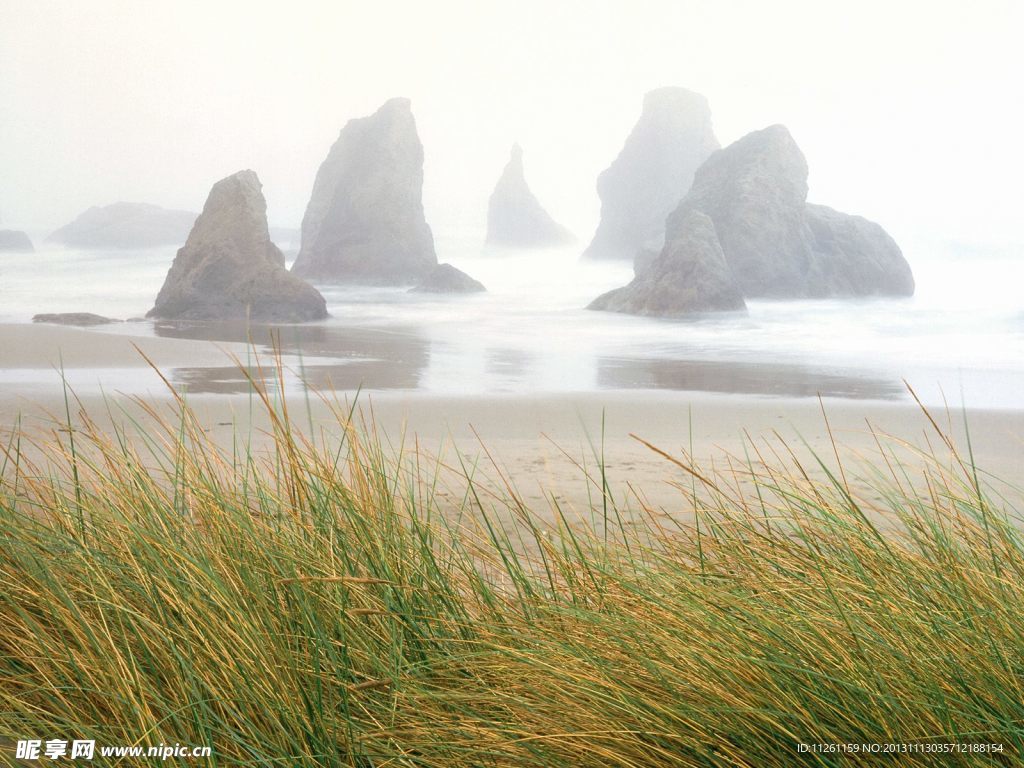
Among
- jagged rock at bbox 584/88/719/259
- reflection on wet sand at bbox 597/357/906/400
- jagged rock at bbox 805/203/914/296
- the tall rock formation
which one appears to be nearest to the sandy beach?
reflection on wet sand at bbox 597/357/906/400

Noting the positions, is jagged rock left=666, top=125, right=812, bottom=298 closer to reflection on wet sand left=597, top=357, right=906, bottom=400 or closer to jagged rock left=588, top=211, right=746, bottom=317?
jagged rock left=588, top=211, right=746, bottom=317

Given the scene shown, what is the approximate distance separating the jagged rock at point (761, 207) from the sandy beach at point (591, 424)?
1507 centimetres

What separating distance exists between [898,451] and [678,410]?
2238 mm

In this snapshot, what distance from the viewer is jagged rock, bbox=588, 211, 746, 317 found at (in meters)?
20.2

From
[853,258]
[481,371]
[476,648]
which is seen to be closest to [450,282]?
[853,258]

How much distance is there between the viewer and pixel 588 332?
57.9 ft

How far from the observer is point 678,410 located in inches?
327

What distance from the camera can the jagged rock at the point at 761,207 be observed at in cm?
2383

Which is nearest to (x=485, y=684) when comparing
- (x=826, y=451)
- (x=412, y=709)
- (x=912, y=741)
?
(x=412, y=709)

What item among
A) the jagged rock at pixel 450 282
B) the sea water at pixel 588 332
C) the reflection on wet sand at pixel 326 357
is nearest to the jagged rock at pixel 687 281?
the sea water at pixel 588 332

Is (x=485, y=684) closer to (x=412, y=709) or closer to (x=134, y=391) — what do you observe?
(x=412, y=709)

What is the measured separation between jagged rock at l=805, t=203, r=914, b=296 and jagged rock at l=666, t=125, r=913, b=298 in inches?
0.9

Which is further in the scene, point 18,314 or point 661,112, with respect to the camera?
point 661,112

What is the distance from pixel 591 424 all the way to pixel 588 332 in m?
10.3
